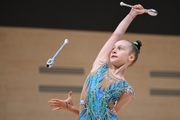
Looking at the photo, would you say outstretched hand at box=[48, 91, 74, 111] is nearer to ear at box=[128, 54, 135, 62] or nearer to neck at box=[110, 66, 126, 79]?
neck at box=[110, 66, 126, 79]

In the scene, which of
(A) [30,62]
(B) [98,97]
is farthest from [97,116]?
(A) [30,62]

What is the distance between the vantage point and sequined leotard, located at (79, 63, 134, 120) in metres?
2.46

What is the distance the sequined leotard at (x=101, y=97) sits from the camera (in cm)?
246

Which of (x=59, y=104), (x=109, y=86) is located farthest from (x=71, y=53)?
(x=109, y=86)

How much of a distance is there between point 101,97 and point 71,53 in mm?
3638

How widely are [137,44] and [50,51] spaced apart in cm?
345

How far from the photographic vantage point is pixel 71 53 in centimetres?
607

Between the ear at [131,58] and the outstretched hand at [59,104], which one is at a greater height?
the ear at [131,58]

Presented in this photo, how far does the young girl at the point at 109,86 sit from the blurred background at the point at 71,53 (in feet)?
10.9

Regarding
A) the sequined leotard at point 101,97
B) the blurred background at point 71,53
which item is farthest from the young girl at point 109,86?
the blurred background at point 71,53

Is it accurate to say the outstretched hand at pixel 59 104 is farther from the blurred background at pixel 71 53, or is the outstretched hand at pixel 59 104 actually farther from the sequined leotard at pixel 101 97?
the blurred background at pixel 71 53

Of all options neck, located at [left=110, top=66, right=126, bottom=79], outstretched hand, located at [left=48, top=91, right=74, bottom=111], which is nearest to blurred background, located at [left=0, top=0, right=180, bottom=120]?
outstretched hand, located at [left=48, top=91, right=74, bottom=111]

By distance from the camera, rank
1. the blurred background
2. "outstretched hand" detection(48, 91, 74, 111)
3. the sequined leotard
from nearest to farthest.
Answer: the sequined leotard
"outstretched hand" detection(48, 91, 74, 111)
the blurred background

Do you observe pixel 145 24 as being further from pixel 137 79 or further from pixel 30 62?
pixel 30 62
